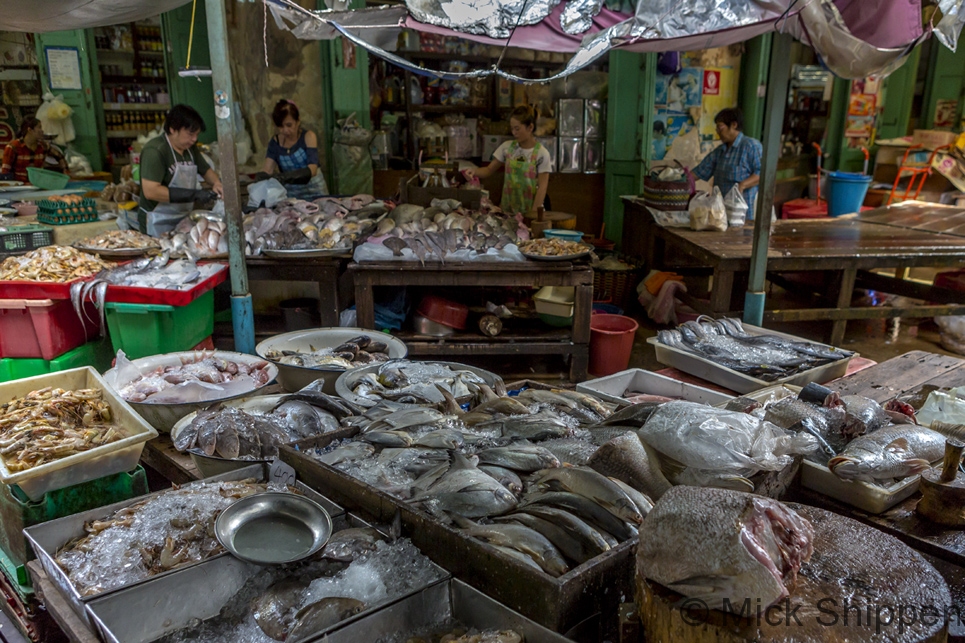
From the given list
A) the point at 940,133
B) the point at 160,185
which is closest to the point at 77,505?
the point at 160,185

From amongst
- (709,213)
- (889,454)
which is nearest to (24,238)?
(889,454)

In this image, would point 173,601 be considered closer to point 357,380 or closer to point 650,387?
point 357,380

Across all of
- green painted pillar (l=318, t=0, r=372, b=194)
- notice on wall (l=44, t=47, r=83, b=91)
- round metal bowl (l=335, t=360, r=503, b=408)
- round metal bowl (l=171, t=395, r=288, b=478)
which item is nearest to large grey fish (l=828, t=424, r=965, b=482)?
round metal bowl (l=335, t=360, r=503, b=408)

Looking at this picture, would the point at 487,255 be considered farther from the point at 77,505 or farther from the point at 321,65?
the point at 321,65

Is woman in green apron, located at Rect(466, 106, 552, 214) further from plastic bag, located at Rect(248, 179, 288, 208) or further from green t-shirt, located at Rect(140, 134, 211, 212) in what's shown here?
green t-shirt, located at Rect(140, 134, 211, 212)

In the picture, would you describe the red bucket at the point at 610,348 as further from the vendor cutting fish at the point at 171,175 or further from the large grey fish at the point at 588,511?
the large grey fish at the point at 588,511

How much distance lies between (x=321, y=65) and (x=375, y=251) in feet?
14.3

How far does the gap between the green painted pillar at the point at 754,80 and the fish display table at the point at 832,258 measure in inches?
100

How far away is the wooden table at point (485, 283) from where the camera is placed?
546 cm

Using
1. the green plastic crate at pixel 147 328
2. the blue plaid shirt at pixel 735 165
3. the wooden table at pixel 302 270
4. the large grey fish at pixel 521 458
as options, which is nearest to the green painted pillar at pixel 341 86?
the wooden table at pixel 302 270

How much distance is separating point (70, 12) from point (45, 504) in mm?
3762

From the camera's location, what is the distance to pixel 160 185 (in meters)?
5.67

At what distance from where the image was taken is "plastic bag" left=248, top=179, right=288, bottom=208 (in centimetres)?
638

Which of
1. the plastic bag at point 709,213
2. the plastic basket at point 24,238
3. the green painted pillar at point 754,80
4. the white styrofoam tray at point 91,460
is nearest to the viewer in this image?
the white styrofoam tray at point 91,460
